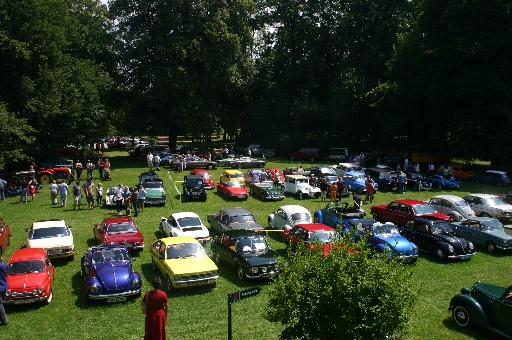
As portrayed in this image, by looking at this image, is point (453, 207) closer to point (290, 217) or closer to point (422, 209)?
point (422, 209)

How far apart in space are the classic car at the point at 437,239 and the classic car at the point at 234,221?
6682 mm

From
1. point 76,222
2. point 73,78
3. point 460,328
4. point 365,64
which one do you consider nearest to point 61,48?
point 73,78

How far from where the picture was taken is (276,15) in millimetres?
60938

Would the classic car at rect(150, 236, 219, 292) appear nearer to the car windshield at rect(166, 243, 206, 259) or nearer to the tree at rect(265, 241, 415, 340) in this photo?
the car windshield at rect(166, 243, 206, 259)

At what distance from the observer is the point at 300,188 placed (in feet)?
104

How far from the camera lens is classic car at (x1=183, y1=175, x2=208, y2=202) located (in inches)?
1178

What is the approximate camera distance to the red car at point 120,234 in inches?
739

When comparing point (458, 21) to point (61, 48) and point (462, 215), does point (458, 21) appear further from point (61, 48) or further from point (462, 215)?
point (61, 48)

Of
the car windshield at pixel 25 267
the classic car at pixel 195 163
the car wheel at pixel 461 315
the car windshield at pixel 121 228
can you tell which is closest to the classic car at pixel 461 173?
the classic car at pixel 195 163

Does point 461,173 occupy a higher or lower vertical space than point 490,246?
higher

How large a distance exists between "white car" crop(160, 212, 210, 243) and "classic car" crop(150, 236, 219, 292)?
2.70 meters

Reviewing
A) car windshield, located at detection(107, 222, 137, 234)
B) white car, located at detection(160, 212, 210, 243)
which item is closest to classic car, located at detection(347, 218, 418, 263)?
white car, located at detection(160, 212, 210, 243)

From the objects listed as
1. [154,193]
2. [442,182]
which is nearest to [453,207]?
[442,182]

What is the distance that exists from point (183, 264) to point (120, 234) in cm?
468
